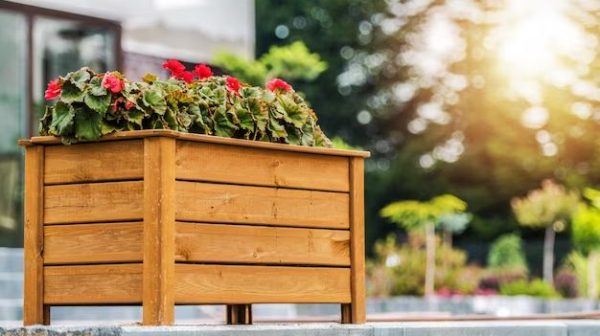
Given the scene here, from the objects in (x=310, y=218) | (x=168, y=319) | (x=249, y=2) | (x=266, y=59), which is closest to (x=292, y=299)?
(x=310, y=218)

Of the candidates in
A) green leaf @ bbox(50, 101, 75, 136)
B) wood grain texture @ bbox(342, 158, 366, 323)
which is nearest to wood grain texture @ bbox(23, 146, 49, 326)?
green leaf @ bbox(50, 101, 75, 136)

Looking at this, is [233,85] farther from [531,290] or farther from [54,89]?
[531,290]

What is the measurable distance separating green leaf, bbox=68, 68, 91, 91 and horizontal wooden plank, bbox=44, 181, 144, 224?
15.1 inches

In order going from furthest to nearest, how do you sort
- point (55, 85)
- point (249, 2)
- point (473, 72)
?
point (473, 72)
point (249, 2)
point (55, 85)

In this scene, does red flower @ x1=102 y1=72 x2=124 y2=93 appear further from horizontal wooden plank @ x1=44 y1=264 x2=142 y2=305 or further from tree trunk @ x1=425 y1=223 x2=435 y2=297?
tree trunk @ x1=425 y1=223 x2=435 y2=297

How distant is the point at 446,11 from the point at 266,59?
1995 centimetres

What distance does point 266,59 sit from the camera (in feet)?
44.3

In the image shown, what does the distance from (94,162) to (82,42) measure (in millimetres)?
9007

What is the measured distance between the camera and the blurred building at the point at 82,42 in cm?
1272

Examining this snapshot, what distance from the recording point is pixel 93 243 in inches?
188

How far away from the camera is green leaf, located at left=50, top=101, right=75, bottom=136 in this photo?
4773 millimetres

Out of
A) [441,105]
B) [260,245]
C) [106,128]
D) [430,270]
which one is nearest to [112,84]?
[106,128]

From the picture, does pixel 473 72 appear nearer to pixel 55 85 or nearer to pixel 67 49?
pixel 67 49

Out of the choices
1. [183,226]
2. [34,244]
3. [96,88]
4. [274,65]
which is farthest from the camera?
[274,65]
